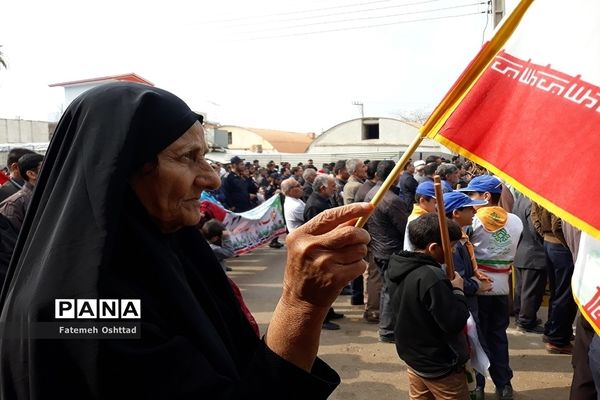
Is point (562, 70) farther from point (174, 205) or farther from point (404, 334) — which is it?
point (404, 334)

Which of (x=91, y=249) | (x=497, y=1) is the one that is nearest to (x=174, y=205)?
(x=91, y=249)

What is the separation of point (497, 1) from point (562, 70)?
1591 cm

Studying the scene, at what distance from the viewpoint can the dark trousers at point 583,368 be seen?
287cm

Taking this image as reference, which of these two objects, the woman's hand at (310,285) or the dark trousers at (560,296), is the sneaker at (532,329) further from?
the woman's hand at (310,285)

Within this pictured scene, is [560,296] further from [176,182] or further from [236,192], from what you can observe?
[236,192]

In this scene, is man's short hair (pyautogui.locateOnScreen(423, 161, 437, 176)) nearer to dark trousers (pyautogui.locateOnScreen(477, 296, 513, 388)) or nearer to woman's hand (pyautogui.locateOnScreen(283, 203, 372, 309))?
dark trousers (pyautogui.locateOnScreen(477, 296, 513, 388))

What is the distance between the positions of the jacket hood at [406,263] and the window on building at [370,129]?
34647 mm

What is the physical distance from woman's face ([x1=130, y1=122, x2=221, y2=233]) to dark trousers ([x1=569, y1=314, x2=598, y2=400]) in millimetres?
2723

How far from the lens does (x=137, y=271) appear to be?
1.20 meters

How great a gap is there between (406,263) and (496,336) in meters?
1.68

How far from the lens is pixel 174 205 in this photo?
4.25 feet

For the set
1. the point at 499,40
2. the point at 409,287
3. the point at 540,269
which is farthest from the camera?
the point at 540,269

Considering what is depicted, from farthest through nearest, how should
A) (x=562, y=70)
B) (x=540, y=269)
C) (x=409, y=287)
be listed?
(x=540, y=269), (x=409, y=287), (x=562, y=70)

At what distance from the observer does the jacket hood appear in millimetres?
3015
